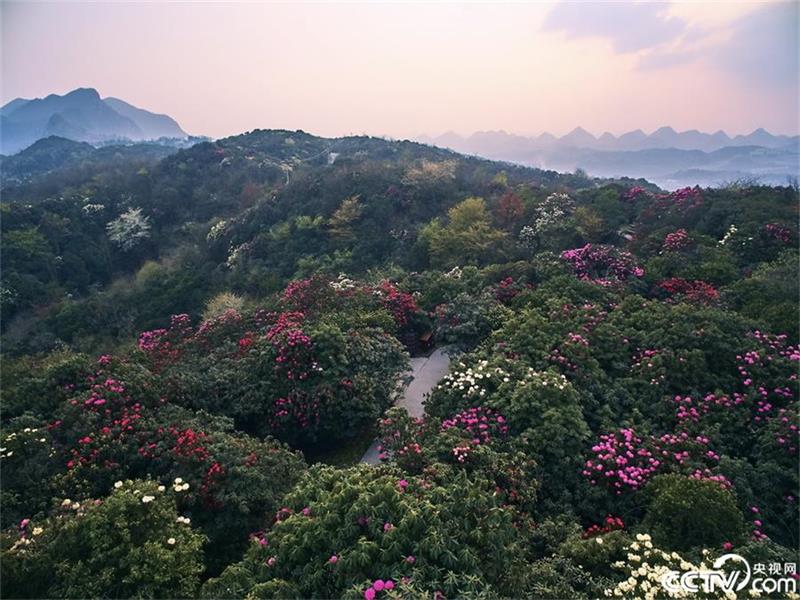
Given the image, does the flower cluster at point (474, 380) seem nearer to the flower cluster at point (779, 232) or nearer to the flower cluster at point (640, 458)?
the flower cluster at point (640, 458)

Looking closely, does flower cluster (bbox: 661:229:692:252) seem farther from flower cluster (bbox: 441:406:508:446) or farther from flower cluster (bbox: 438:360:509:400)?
flower cluster (bbox: 441:406:508:446)

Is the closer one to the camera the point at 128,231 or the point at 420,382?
the point at 420,382

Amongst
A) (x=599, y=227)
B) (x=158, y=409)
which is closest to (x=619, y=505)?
(x=158, y=409)

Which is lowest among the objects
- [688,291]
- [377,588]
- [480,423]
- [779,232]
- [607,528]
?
[607,528]

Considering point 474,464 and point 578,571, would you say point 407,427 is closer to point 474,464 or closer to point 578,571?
point 474,464

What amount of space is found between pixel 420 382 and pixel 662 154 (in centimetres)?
10404

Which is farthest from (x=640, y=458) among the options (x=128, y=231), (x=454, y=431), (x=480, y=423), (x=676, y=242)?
(x=128, y=231)

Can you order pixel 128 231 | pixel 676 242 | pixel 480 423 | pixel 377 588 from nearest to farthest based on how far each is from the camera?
pixel 377 588 < pixel 480 423 < pixel 676 242 < pixel 128 231

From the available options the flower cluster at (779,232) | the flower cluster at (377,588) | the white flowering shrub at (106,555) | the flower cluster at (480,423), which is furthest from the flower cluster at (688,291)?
the white flowering shrub at (106,555)

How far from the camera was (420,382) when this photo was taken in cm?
914

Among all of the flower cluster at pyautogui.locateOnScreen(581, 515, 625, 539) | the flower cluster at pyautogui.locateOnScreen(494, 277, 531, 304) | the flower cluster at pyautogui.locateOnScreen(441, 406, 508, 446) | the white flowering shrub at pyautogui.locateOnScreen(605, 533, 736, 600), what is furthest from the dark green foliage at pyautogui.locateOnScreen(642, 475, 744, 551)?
the flower cluster at pyautogui.locateOnScreen(494, 277, 531, 304)

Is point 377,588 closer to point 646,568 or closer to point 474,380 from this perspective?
point 646,568

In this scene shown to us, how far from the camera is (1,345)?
660 inches

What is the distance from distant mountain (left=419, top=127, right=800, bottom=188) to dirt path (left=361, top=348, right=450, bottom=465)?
125 ft
